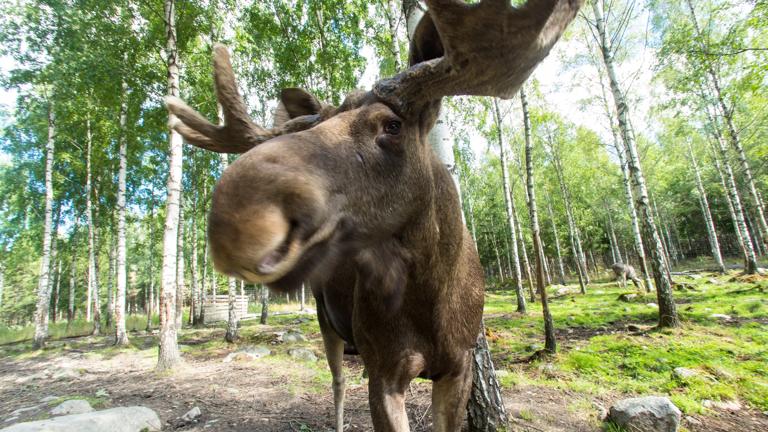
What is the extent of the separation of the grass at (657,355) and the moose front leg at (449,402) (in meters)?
3.73

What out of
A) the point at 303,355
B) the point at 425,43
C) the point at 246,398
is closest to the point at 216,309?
the point at 303,355

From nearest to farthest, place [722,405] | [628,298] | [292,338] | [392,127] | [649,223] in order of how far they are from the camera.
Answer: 1. [392,127]
2. [722,405]
3. [649,223]
4. [292,338]
5. [628,298]

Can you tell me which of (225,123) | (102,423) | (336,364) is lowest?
(102,423)

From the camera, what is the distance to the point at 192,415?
17.6 feet

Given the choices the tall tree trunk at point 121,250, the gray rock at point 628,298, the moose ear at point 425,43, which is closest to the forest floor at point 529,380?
the tall tree trunk at point 121,250

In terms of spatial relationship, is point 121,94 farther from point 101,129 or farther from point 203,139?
point 203,139

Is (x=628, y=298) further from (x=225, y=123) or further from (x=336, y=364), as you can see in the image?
(x=225, y=123)

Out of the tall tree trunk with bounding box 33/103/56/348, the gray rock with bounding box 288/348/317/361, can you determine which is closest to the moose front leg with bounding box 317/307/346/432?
the gray rock with bounding box 288/348/317/361

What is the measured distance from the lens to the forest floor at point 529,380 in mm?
4703

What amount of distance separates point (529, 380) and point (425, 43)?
19.5 feet

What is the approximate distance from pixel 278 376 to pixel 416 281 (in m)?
7.04

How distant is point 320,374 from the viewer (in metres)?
7.83

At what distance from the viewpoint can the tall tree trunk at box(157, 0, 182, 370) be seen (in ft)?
29.8

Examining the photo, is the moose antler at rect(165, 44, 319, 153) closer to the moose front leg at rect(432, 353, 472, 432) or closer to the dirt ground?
the moose front leg at rect(432, 353, 472, 432)
